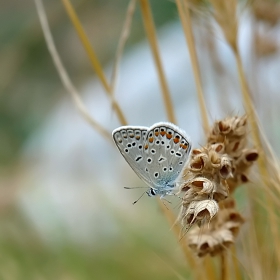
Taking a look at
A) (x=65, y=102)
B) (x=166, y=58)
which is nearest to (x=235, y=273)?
(x=166, y=58)

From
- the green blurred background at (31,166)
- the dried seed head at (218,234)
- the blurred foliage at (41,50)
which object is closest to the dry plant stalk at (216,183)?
the dried seed head at (218,234)

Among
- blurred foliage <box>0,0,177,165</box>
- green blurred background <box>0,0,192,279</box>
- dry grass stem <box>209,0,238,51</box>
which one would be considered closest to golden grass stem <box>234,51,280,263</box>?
dry grass stem <box>209,0,238,51</box>

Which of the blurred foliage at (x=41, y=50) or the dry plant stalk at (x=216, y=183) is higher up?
the dry plant stalk at (x=216, y=183)

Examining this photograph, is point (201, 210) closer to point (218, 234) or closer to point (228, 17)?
point (218, 234)

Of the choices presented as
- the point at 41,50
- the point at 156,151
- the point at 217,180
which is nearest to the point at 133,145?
the point at 156,151

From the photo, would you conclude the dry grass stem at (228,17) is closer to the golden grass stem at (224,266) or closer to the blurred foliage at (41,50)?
the golden grass stem at (224,266)

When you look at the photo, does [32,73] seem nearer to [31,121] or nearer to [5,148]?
[31,121]
